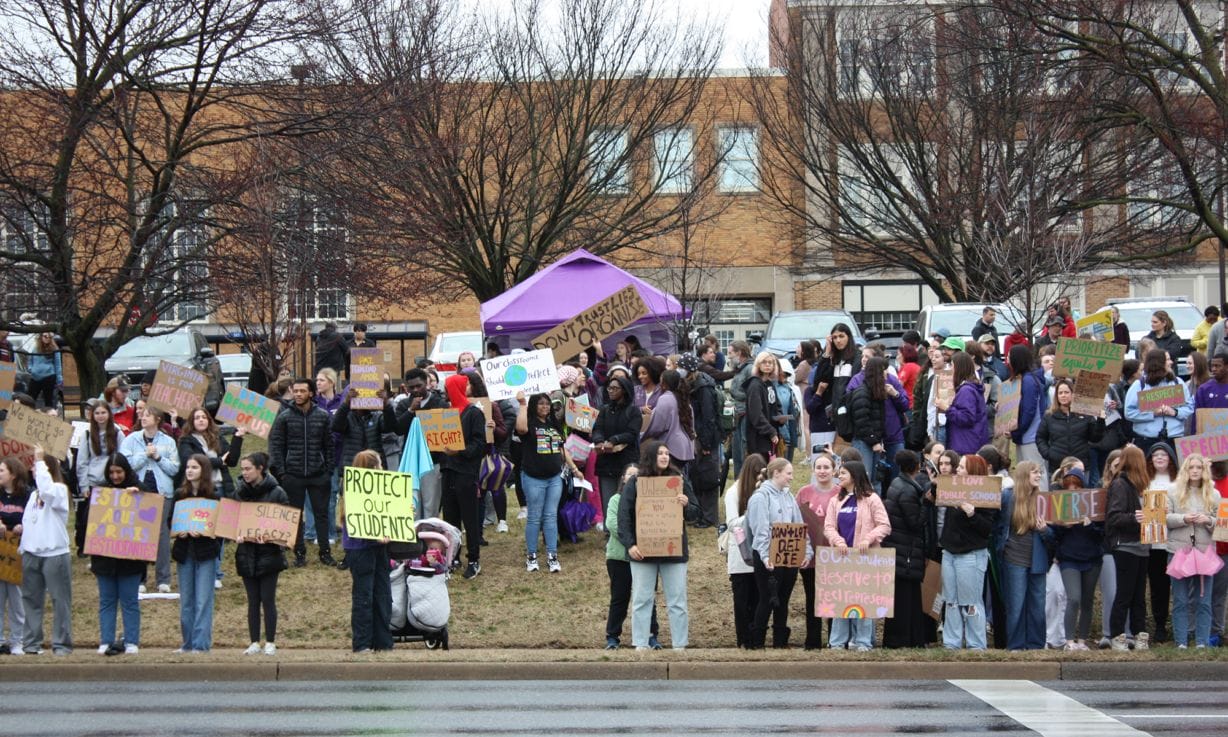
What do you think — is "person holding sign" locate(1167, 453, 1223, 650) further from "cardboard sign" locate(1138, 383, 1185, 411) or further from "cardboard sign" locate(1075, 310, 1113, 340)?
"cardboard sign" locate(1075, 310, 1113, 340)

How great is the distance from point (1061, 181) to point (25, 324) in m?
17.7

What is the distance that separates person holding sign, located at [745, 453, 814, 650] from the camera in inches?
553

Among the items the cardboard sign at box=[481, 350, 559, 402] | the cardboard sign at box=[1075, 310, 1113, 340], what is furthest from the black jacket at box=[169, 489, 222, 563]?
the cardboard sign at box=[1075, 310, 1113, 340]

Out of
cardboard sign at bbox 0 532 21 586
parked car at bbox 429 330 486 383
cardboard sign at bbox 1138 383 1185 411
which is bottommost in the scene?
cardboard sign at bbox 0 532 21 586

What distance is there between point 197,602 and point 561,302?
35.8ft

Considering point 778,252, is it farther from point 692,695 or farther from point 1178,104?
point 692,695

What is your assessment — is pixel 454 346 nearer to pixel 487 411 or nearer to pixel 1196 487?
pixel 487 411

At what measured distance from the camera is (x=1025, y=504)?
14.3 meters

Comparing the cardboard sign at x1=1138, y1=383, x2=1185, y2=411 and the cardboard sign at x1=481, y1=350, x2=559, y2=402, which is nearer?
the cardboard sign at x1=1138, y1=383, x2=1185, y2=411

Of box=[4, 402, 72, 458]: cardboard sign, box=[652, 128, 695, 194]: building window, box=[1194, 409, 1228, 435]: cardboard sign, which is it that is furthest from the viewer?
box=[652, 128, 695, 194]: building window

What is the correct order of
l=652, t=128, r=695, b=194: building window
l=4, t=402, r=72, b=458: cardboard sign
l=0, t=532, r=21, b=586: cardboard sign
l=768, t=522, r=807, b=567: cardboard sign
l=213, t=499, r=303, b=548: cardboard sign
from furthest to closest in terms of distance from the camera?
l=652, t=128, r=695, b=194: building window < l=4, t=402, r=72, b=458: cardboard sign < l=0, t=532, r=21, b=586: cardboard sign < l=768, t=522, r=807, b=567: cardboard sign < l=213, t=499, r=303, b=548: cardboard sign

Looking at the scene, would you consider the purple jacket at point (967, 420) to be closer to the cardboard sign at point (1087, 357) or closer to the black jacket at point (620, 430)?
the cardboard sign at point (1087, 357)

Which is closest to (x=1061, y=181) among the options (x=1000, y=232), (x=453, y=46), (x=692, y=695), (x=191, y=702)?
(x=1000, y=232)

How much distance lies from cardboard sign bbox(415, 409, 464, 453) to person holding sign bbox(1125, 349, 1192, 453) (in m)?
6.75
